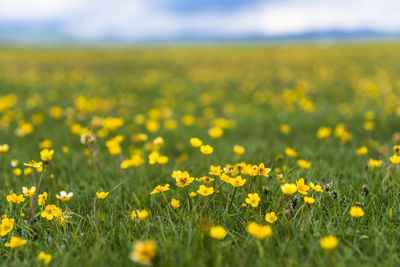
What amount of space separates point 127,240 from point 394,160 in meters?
1.69

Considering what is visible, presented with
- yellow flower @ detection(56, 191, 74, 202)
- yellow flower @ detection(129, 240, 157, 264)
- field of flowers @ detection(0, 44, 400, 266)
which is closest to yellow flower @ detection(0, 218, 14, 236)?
field of flowers @ detection(0, 44, 400, 266)

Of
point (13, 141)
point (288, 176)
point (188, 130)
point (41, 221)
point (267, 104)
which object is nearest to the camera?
point (41, 221)

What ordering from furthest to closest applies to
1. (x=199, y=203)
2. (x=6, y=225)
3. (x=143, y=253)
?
(x=199, y=203)
(x=6, y=225)
(x=143, y=253)

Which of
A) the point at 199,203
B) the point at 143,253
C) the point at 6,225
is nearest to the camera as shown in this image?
the point at 143,253

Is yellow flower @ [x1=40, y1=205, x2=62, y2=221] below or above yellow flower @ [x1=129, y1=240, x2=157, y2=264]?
above

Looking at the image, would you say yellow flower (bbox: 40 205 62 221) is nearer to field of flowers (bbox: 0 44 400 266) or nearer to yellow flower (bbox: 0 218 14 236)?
field of flowers (bbox: 0 44 400 266)

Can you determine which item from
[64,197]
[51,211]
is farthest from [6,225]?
[64,197]

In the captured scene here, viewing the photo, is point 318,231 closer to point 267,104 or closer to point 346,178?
point 346,178

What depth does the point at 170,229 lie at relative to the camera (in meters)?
1.65

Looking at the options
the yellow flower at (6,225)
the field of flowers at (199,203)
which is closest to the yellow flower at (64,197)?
the field of flowers at (199,203)

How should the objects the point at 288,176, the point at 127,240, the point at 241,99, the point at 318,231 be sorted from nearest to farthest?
the point at 318,231 < the point at 127,240 < the point at 288,176 < the point at 241,99

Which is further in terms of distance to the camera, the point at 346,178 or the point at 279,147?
the point at 279,147

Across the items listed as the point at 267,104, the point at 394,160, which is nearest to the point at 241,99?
the point at 267,104

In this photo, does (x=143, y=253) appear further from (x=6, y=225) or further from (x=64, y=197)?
(x=6, y=225)
